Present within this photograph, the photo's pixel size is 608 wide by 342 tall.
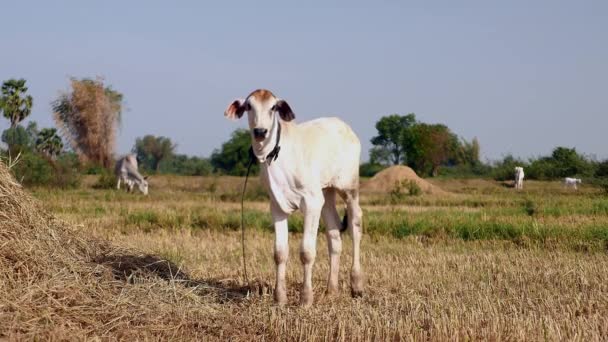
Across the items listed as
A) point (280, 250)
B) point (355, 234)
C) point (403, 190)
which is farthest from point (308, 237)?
point (403, 190)

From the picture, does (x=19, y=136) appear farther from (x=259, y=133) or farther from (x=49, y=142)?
(x=259, y=133)

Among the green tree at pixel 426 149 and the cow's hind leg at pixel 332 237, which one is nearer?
the cow's hind leg at pixel 332 237

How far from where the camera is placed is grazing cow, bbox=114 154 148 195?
3300 centimetres

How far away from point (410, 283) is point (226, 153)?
2506 inches

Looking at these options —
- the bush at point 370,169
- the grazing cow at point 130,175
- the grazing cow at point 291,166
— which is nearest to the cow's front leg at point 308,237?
the grazing cow at point 291,166

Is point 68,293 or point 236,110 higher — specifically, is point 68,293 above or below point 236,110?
below

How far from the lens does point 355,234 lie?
830 centimetres

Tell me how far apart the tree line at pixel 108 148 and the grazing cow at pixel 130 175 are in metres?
1.87

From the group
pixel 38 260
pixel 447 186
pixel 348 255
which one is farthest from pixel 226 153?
pixel 38 260

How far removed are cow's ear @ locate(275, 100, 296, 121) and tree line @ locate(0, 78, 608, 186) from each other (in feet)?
42.3

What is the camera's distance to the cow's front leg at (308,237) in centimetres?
721

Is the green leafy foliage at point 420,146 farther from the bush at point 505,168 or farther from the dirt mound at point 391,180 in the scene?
the dirt mound at point 391,180

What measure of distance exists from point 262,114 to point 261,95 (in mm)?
176

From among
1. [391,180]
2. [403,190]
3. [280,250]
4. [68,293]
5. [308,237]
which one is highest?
[391,180]
